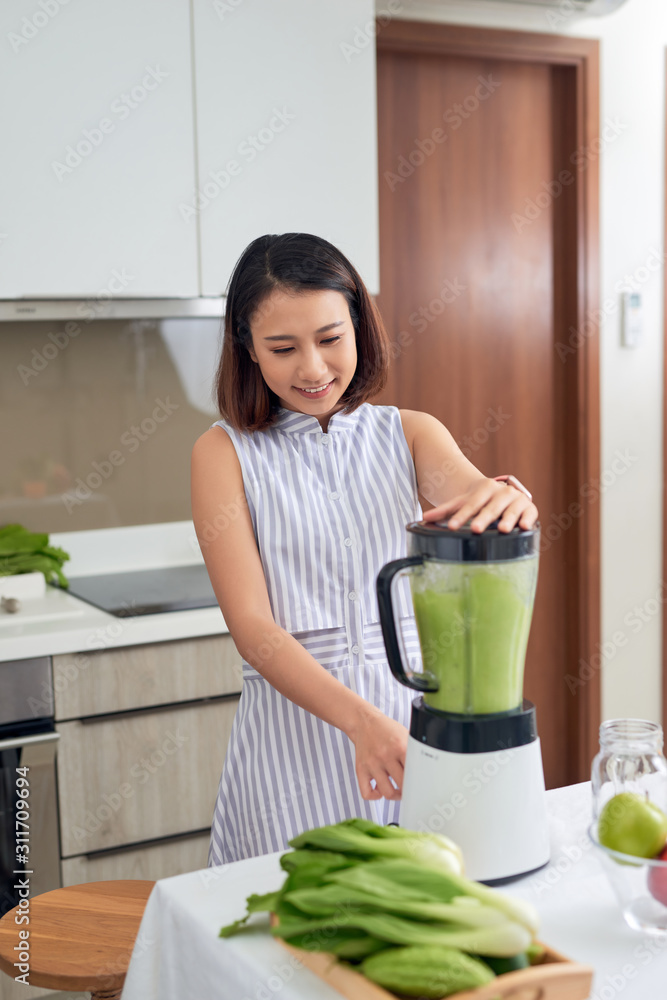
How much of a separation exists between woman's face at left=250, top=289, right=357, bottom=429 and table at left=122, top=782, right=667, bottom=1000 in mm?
538

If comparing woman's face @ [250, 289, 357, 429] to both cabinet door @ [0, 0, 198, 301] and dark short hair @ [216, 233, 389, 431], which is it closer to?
dark short hair @ [216, 233, 389, 431]

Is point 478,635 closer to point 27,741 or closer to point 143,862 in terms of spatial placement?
point 27,741

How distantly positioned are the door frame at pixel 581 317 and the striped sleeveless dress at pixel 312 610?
5.67ft

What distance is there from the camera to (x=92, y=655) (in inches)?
74.1

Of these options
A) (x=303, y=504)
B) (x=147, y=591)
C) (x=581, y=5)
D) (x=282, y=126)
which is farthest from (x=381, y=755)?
(x=581, y=5)

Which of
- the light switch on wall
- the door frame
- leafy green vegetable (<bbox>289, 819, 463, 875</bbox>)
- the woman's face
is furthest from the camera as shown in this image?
the light switch on wall

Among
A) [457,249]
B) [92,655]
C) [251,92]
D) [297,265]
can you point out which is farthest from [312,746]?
[457,249]

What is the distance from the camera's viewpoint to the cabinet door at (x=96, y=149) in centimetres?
193

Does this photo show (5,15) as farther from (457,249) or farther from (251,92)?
(457,249)

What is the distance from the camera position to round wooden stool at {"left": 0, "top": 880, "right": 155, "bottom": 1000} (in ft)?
3.92

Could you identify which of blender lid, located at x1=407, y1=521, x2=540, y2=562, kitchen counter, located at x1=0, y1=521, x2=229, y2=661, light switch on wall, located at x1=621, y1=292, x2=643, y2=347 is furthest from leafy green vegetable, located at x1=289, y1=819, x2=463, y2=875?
light switch on wall, located at x1=621, y1=292, x2=643, y2=347

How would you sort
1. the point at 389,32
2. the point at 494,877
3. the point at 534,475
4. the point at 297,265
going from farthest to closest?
Answer: the point at 534,475
the point at 389,32
the point at 297,265
the point at 494,877

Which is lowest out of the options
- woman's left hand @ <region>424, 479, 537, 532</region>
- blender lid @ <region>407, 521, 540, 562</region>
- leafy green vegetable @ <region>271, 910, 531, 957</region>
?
leafy green vegetable @ <region>271, 910, 531, 957</region>

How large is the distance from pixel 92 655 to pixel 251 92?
120 cm
